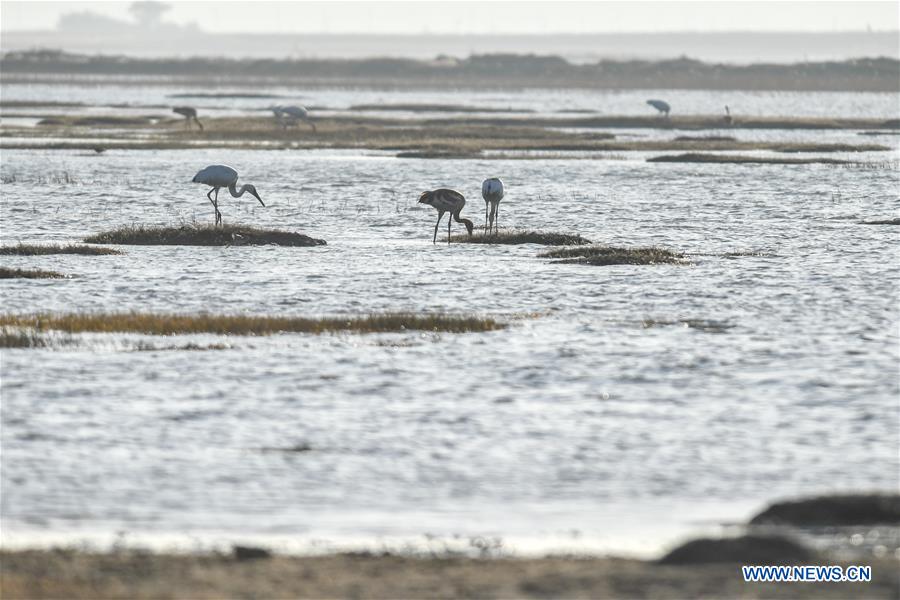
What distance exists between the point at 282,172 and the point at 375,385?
34505 millimetres

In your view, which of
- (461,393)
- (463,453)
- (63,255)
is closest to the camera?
(463,453)

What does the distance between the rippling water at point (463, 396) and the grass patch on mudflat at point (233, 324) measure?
0.50 m

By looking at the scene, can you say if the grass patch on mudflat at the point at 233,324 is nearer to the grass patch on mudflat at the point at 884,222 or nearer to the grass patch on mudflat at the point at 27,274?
the grass patch on mudflat at the point at 27,274

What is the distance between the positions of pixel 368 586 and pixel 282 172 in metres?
41.8

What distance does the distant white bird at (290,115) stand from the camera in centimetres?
6931

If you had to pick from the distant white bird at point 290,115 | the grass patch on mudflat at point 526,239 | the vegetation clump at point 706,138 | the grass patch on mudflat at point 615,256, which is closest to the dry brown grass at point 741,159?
the vegetation clump at point 706,138

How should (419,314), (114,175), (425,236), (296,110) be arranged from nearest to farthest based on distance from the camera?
(419,314)
(425,236)
(114,175)
(296,110)

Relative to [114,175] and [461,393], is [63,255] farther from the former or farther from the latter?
[114,175]

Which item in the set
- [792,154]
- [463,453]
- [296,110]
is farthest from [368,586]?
[296,110]

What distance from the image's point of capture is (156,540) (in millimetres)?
11859

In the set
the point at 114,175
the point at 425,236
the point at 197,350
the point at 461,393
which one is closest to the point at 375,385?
the point at 461,393

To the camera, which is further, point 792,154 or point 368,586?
point 792,154

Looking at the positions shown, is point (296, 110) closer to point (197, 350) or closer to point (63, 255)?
point (63, 255)

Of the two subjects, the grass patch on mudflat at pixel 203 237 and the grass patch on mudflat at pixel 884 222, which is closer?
the grass patch on mudflat at pixel 203 237
